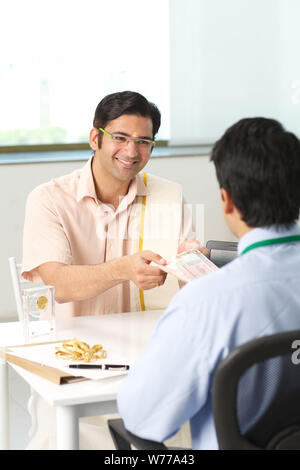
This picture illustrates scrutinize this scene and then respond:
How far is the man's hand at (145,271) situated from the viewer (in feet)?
6.77

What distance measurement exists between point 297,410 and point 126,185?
149 centimetres

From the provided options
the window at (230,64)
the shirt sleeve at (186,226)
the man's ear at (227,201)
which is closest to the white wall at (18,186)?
the window at (230,64)

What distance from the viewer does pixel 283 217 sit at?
4.16 ft

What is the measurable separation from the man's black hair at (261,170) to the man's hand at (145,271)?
798 millimetres

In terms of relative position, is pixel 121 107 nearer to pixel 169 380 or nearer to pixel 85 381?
pixel 85 381

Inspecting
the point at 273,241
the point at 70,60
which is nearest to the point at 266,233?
the point at 273,241

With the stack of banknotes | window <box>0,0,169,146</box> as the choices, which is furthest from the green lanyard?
window <box>0,0,169,146</box>

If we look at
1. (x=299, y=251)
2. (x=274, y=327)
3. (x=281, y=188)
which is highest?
(x=281, y=188)

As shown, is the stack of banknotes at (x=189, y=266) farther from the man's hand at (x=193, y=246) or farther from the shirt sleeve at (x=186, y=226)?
the shirt sleeve at (x=186, y=226)

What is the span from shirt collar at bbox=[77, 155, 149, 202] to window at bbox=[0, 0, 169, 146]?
265 centimetres

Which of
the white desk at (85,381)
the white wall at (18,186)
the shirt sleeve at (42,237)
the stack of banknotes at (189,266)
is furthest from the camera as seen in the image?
the white wall at (18,186)

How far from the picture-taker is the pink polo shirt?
243 cm
